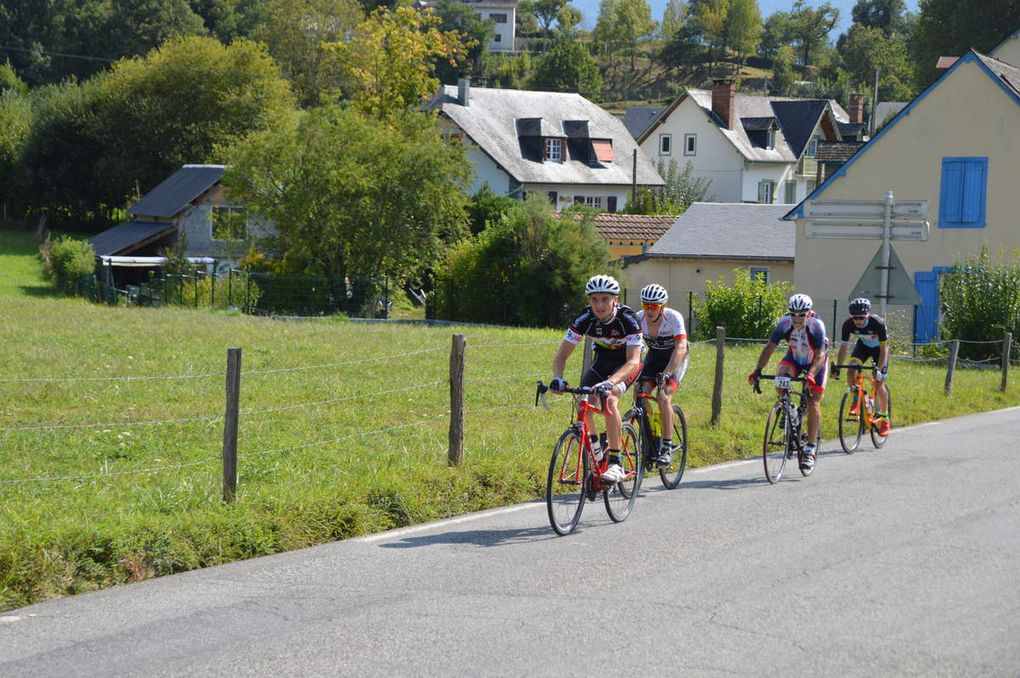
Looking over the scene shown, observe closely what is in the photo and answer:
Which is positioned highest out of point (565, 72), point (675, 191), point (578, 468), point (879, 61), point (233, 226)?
point (879, 61)

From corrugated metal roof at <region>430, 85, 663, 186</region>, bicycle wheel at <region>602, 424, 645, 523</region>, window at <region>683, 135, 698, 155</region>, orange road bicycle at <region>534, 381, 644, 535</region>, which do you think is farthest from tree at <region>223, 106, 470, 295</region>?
window at <region>683, 135, 698, 155</region>

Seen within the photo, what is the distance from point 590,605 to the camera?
298 inches

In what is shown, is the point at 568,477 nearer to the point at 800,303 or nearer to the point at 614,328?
the point at 614,328

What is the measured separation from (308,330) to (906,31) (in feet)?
450

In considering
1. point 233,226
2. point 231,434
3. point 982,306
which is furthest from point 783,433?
point 233,226

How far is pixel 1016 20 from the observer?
75.7 m

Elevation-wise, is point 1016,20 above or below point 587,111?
above

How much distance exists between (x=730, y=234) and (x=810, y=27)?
106 meters

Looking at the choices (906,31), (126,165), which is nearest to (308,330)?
(126,165)

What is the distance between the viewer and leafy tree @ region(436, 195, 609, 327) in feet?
130

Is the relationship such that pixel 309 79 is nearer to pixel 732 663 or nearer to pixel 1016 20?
pixel 1016 20

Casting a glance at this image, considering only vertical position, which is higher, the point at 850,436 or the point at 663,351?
the point at 663,351

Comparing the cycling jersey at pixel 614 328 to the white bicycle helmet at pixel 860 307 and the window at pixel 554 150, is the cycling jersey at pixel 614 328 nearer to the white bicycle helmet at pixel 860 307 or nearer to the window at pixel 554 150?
the white bicycle helmet at pixel 860 307

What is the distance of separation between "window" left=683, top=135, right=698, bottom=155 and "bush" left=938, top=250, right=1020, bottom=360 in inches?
1887
